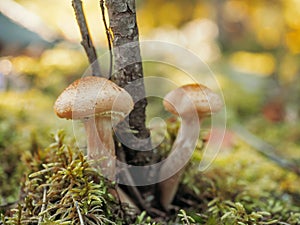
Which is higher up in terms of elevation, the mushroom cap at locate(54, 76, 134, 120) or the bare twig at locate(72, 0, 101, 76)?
the bare twig at locate(72, 0, 101, 76)

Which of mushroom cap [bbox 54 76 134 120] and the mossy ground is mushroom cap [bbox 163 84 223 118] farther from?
the mossy ground

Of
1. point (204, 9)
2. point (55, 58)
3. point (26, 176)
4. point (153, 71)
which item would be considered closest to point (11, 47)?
point (55, 58)

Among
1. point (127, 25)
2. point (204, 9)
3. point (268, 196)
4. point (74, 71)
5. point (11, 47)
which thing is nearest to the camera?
point (127, 25)

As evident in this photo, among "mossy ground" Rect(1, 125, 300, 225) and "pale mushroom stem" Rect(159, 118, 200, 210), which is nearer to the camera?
"mossy ground" Rect(1, 125, 300, 225)

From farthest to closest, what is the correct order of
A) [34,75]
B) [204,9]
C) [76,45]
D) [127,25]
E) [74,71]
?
1. [204,9]
2. [76,45]
3. [74,71]
4. [34,75]
5. [127,25]

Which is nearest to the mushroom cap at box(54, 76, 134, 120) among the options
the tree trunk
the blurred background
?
the tree trunk

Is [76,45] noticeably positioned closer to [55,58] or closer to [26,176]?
[55,58]
